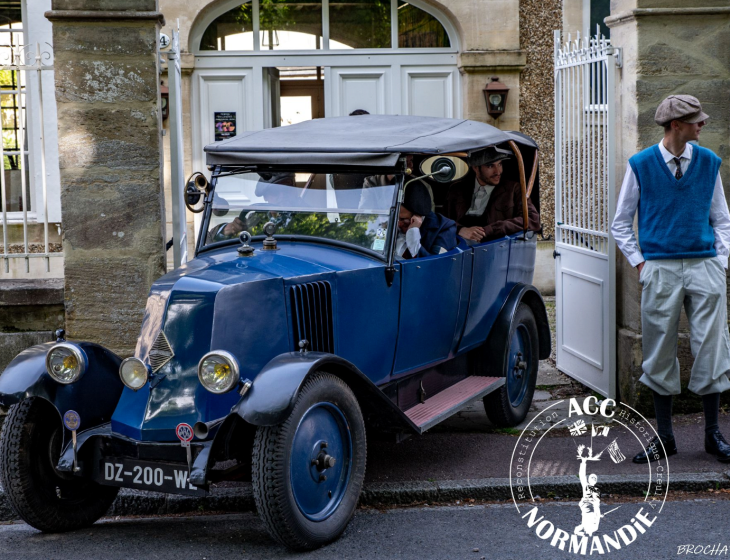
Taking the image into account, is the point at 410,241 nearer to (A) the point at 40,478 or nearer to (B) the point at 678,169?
(B) the point at 678,169

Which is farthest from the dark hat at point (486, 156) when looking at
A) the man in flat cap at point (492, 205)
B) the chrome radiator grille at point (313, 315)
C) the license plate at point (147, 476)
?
the license plate at point (147, 476)

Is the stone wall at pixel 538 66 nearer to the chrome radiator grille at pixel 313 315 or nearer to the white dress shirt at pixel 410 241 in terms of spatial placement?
the white dress shirt at pixel 410 241

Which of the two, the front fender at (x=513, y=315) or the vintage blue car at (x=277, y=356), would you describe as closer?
the vintage blue car at (x=277, y=356)

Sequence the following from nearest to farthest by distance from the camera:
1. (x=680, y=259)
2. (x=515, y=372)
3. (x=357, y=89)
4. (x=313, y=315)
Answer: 1. (x=313, y=315)
2. (x=680, y=259)
3. (x=515, y=372)
4. (x=357, y=89)

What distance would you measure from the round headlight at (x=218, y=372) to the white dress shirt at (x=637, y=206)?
266 cm

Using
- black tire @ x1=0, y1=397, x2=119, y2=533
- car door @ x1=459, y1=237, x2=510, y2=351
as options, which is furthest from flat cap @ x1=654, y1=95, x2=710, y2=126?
black tire @ x1=0, y1=397, x2=119, y2=533

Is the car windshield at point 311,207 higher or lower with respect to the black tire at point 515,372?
higher

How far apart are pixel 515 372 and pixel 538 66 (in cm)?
546

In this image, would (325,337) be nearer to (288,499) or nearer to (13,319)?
(288,499)

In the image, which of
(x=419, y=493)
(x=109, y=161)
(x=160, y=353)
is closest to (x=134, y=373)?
(x=160, y=353)

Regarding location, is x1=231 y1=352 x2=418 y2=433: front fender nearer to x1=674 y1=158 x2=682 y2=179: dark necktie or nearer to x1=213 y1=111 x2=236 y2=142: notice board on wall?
x1=674 y1=158 x2=682 y2=179: dark necktie

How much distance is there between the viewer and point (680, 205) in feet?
17.9

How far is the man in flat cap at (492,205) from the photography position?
643 centimetres

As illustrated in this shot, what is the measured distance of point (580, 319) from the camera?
285 inches
